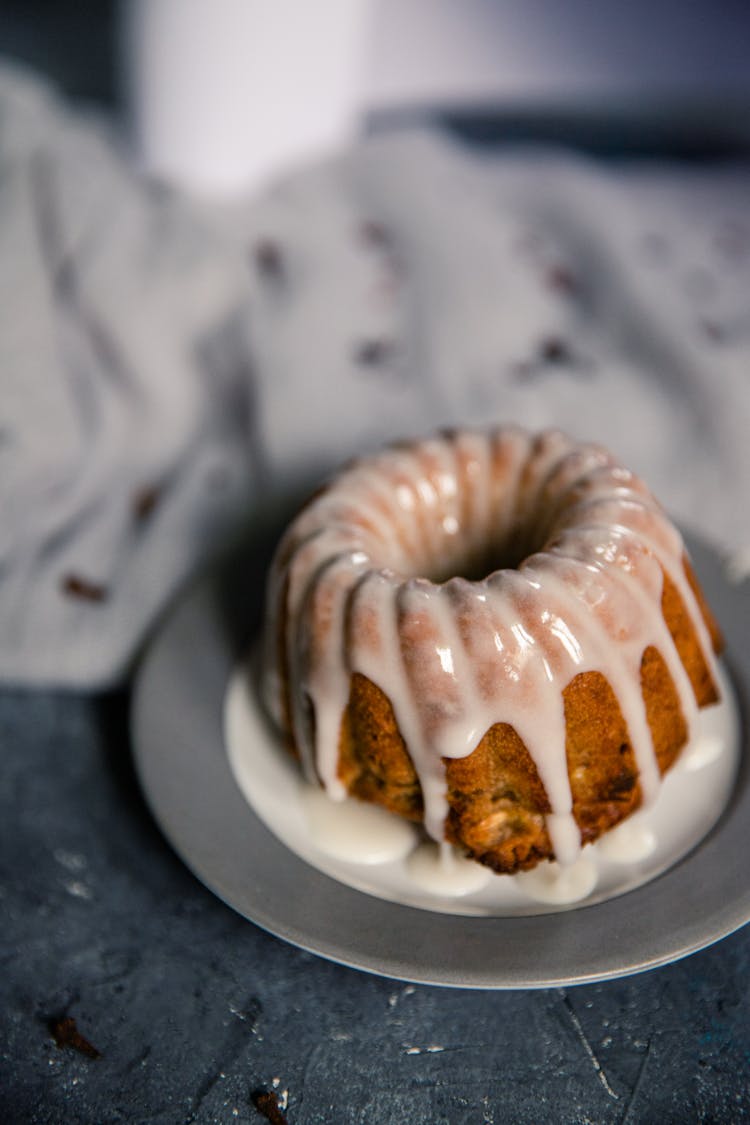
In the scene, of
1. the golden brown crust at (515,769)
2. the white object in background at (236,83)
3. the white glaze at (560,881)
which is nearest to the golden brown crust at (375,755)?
the golden brown crust at (515,769)

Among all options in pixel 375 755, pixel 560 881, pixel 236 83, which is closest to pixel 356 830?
pixel 375 755

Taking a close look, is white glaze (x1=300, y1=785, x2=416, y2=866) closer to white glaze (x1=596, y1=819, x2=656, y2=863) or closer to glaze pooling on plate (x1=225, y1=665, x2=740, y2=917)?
glaze pooling on plate (x1=225, y1=665, x2=740, y2=917)

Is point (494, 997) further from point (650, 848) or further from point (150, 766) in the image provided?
point (150, 766)

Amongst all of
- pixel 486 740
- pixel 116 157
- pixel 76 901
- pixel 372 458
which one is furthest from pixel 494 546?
pixel 116 157

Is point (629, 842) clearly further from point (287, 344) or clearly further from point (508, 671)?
point (287, 344)

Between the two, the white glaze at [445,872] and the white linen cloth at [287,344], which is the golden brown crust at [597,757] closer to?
the white glaze at [445,872]

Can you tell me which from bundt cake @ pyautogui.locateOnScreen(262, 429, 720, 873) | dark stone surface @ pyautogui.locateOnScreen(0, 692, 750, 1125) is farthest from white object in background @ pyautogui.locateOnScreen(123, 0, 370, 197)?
dark stone surface @ pyautogui.locateOnScreen(0, 692, 750, 1125)

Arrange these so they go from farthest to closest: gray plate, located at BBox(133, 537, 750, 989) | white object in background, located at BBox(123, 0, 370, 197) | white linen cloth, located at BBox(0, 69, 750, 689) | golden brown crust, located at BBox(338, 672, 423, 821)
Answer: white object in background, located at BBox(123, 0, 370, 197), white linen cloth, located at BBox(0, 69, 750, 689), golden brown crust, located at BBox(338, 672, 423, 821), gray plate, located at BBox(133, 537, 750, 989)
